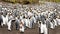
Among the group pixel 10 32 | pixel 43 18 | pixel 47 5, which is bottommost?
pixel 10 32

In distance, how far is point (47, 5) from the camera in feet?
4.67

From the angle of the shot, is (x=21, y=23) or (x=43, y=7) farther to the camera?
(x=43, y=7)

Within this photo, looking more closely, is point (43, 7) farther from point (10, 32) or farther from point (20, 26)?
point (10, 32)

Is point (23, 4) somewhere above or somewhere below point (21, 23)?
above

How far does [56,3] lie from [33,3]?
23cm

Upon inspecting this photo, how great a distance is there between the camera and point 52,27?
132cm

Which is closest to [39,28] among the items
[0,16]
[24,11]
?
[24,11]

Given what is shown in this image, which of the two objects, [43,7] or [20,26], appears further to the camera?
[43,7]

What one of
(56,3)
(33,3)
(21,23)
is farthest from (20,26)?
(56,3)

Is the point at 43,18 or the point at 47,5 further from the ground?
the point at 47,5

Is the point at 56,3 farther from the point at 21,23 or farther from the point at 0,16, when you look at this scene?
the point at 0,16

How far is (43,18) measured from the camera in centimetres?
135

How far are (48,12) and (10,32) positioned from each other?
1.36 ft

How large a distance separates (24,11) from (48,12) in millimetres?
236
